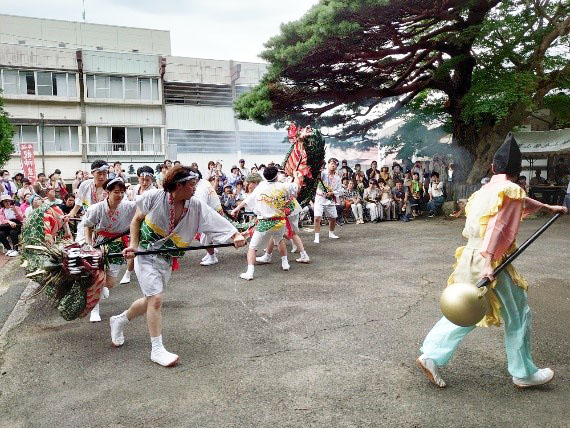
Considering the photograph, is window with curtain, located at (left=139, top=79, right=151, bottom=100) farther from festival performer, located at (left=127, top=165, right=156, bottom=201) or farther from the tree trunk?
festival performer, located at (left=127, top=165, right=156, bottom=201)

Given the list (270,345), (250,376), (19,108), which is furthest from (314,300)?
(19,108)

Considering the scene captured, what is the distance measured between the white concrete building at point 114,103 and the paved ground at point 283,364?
23399mm

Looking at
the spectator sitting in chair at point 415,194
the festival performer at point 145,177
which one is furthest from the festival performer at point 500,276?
the spectator sitting in chair at point 415,194

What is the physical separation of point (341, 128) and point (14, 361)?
13362 mm

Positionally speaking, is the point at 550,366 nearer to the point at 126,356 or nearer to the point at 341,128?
the point at 126,356

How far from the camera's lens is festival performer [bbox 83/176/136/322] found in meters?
5.10

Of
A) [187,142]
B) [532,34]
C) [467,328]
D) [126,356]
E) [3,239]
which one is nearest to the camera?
[467,328]

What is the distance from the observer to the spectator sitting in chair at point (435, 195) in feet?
49.2

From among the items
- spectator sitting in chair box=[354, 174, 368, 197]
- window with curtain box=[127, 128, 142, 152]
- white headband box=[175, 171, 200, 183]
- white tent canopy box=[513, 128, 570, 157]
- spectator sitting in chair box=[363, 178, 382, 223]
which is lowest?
spectator sitting in chair box=[363, 178, 382, 223]

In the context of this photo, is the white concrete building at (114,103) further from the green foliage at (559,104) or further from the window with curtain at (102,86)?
the green foliage at (559,104)

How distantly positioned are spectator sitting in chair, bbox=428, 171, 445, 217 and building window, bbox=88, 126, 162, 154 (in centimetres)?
2152

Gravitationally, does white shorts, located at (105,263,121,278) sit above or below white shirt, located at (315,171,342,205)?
below

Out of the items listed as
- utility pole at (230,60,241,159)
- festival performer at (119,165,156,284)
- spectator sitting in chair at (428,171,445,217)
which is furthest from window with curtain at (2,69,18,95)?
festival performer at (119,165,156,284)

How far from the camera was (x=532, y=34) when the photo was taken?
13.0 meters
